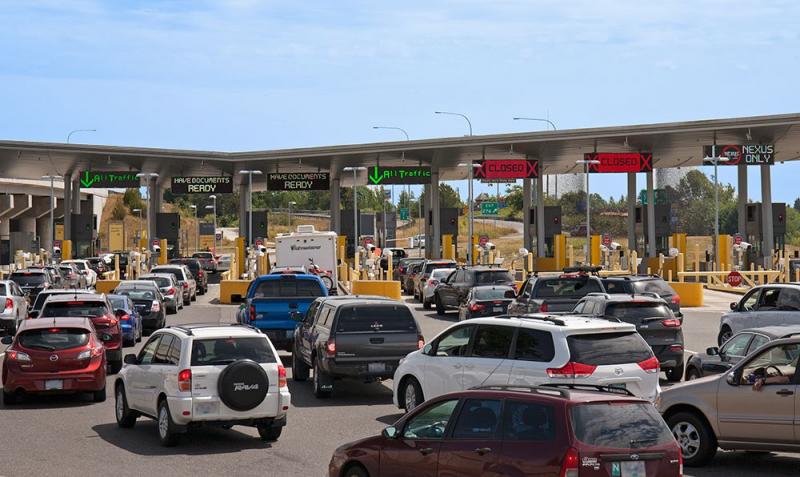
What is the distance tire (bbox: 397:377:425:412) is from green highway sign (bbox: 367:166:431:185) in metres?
44.3

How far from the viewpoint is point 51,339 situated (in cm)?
1898

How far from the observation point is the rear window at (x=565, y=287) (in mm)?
28312

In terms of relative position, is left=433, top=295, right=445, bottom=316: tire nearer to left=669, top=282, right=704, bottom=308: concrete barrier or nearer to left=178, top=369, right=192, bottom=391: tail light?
left=669, top=282, right=704, bottom=308: concrete barrier

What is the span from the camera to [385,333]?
19.8m

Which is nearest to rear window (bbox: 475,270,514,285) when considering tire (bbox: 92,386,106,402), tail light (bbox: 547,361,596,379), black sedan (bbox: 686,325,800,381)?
tire (bbox: 92,386,106,402)

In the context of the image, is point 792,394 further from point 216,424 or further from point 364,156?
point 364,156

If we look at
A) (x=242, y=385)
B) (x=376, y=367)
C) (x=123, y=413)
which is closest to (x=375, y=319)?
(x=376, y=367)

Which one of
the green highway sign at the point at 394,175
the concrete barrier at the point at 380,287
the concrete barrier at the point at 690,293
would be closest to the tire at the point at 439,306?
the concrete barrier at the point at 380,287

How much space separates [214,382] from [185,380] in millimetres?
355

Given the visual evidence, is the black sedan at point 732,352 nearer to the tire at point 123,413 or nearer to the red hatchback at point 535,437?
the red hatchback at point 535,437

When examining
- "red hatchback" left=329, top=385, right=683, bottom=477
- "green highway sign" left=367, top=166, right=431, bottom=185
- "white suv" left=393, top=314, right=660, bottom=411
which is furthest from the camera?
"green highway sign" left=367, top=166, right=431, bottom=185

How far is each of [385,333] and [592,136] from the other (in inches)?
1442

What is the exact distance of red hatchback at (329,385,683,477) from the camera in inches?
348

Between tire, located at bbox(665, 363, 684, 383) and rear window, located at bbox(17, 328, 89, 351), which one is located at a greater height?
rear window, located at bbox(17, 328, 89, 351)
